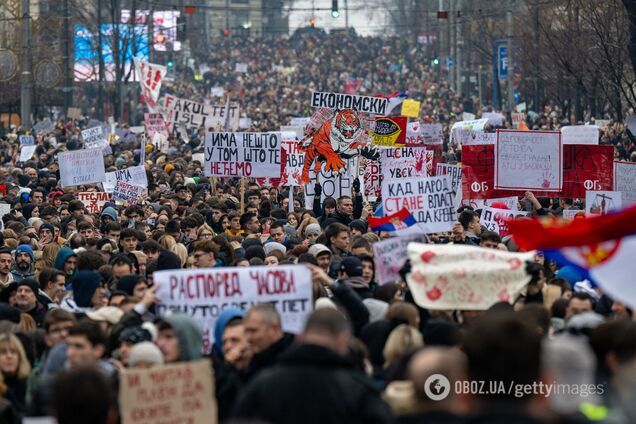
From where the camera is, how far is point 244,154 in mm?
19078

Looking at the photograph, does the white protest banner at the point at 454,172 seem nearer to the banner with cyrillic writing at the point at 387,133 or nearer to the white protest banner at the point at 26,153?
the banner with cyrillic writing at the point at 387,133

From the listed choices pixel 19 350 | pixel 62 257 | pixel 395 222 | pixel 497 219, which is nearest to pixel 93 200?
pixel 497 219

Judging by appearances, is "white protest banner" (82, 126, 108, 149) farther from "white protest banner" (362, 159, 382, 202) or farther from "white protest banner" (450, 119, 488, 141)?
"white protest banner" (362, 159, 382, 202)

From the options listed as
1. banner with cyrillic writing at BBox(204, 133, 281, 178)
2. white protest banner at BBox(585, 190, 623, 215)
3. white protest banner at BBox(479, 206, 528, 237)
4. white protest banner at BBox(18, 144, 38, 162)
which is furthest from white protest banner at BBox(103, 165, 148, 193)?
white protest banner at BBox(18, 144, 38, 162)

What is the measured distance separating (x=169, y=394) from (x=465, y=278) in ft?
8.08

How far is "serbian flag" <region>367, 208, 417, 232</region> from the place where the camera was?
11516 millimetres

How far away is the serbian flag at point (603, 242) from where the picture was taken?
7031 millimetres

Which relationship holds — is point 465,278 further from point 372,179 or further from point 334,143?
point 372,179

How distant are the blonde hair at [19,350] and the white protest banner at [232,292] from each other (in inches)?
32.7

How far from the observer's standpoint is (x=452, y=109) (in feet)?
190

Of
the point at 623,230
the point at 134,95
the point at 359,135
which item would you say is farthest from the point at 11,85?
the point at 623,230

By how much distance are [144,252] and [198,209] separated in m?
4.65

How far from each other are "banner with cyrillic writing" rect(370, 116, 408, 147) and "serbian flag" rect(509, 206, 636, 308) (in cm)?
1346

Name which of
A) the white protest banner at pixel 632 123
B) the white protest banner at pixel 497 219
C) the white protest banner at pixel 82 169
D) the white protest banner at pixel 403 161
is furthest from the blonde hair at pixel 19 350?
the white protest banner at pixel 632 123
